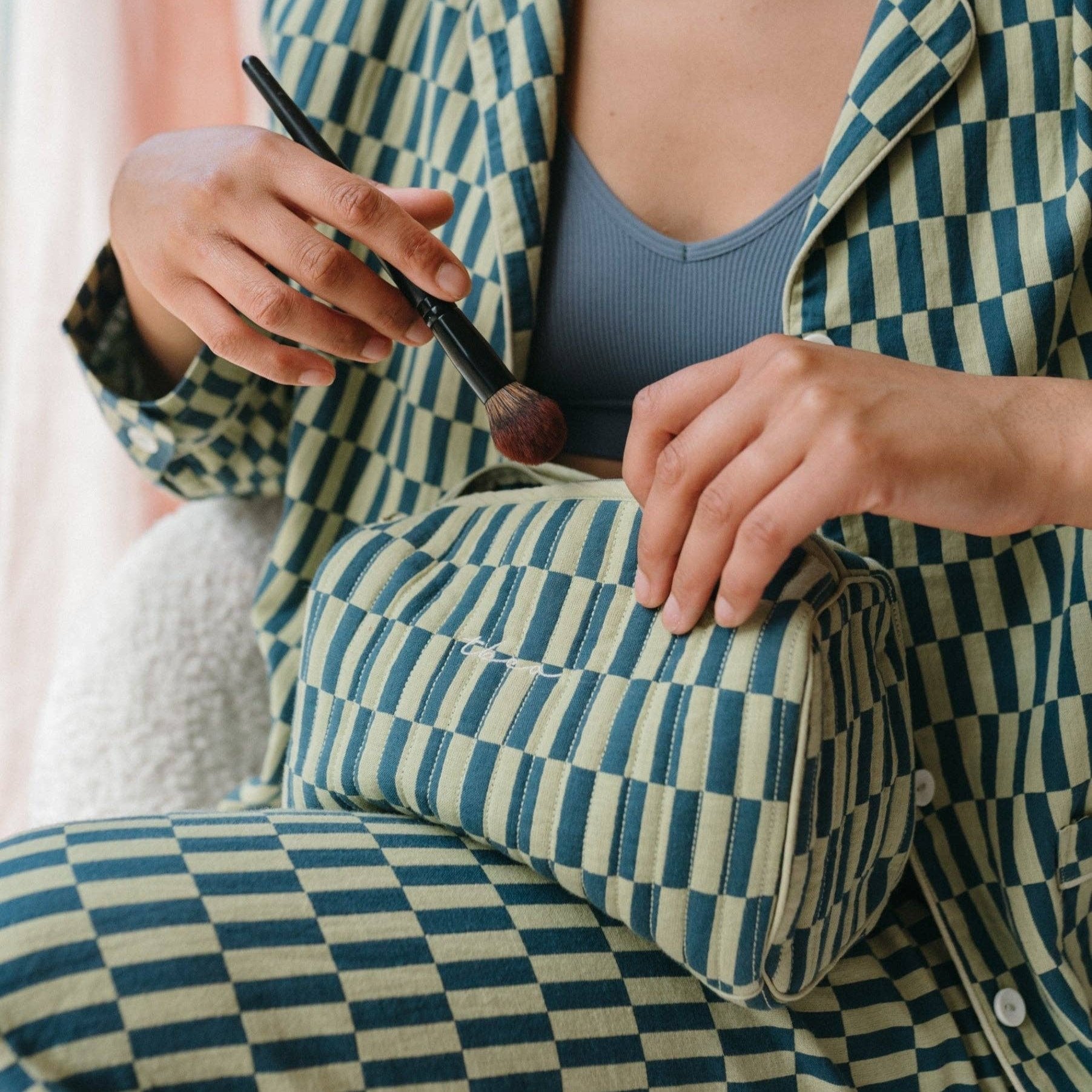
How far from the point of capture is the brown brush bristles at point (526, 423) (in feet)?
1.67

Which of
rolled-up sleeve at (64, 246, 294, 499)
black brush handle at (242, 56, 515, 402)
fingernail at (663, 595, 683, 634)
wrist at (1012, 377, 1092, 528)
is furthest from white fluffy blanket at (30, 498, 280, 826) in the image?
wrist at (1012, 377, 1092, 528)

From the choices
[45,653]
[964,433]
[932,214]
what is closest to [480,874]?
[964,433]

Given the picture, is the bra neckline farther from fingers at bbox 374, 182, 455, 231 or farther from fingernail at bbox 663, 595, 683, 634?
fingernail at bbox 663, 595, 683, 634

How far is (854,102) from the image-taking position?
556 mm

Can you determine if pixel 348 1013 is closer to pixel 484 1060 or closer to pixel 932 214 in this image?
pixel 484 1060

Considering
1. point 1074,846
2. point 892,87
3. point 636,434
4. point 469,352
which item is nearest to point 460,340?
point 469,352

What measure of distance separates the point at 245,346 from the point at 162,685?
0.26 metres

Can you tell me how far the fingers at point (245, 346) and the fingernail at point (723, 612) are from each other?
0.76ft

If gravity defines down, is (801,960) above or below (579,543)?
below

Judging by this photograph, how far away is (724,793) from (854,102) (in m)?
0.35

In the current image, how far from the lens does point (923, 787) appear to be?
1.83 feet

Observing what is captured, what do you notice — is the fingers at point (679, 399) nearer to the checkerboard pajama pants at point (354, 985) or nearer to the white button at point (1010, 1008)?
the checkerboard pajama pants at point (354, 985)

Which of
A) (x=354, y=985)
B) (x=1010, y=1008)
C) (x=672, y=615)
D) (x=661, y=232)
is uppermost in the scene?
(x=661, y=232)

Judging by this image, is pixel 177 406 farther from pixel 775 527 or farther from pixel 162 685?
pixel 775 527
